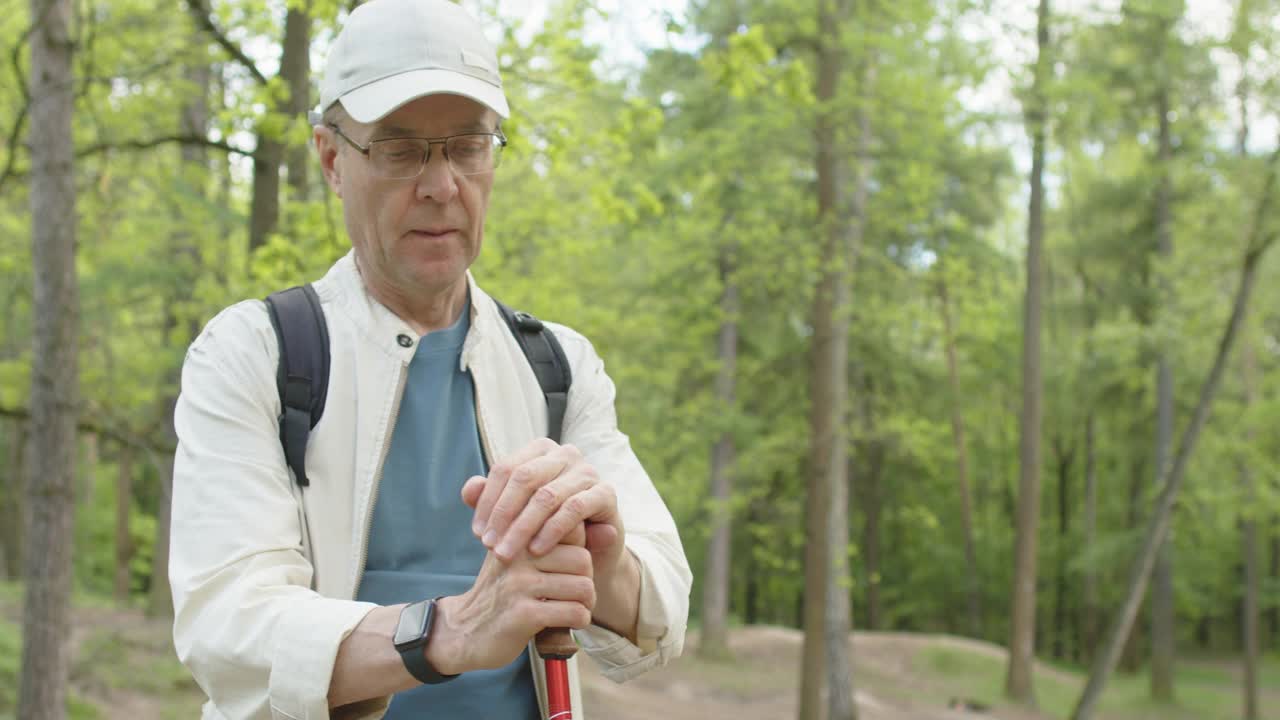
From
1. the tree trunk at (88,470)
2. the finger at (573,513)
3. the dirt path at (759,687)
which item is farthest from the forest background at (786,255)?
the finger at (573,513)

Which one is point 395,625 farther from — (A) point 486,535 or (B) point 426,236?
(B) point 426,236

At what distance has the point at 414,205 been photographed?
1688mm

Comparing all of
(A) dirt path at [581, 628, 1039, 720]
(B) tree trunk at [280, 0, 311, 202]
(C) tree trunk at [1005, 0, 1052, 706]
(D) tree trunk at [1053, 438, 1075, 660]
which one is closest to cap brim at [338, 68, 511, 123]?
(B) tree trunk at [280, 0, 311, 202]

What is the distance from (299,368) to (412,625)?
0.45 metres

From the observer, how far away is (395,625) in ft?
4.47

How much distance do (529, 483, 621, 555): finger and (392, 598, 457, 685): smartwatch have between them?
6.4 inches

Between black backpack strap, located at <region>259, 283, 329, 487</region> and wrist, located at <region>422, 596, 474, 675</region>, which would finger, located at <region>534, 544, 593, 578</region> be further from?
black backpack strap, located at <region>259, 283, 329, 487</region>

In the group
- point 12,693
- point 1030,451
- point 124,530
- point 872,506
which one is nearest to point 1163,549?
point 1030,451

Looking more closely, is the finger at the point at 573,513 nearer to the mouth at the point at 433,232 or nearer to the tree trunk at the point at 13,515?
the mouth at the point at 433,232

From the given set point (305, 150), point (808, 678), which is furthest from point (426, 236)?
point (808, 678)

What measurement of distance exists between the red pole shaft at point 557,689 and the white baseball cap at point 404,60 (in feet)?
2.64

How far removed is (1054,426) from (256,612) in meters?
31.0

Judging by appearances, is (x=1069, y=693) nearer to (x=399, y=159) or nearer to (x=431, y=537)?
(x=431, y=537)

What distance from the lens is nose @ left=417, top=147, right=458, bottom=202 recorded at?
1665mm
